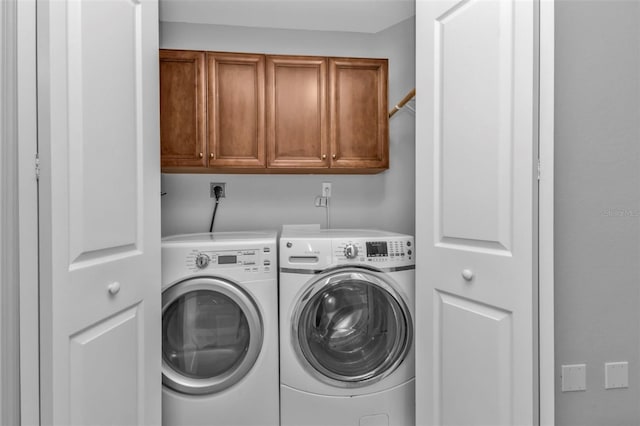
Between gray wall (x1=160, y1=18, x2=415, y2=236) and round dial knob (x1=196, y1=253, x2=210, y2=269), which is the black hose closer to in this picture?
gray wall (x1=160, y1=18, x2=415, y2=236)

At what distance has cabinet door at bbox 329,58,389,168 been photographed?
77.2 inches

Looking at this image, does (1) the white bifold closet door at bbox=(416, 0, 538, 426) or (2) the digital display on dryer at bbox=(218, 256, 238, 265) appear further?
(2) the digital display on dryer at bbox=(218, 256, 238, 265)

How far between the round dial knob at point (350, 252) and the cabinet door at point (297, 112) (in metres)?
0.59

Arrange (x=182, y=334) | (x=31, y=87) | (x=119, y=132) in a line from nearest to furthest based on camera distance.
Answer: (x=31, y=87) → (x=119, y=132) → (x=182, y=334)

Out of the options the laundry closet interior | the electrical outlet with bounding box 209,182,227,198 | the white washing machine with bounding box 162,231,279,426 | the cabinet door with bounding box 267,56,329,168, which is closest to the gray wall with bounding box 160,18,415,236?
the electrical outlet with bounding box 209,182,227,198

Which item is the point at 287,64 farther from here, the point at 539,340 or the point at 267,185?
the point at 539,340

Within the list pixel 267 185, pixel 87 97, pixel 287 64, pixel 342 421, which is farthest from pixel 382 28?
pixel 342 421

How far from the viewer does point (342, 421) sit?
160 cm

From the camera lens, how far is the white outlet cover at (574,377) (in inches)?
48.1

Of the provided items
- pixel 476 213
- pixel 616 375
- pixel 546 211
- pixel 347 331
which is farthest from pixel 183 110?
pixel 616 375

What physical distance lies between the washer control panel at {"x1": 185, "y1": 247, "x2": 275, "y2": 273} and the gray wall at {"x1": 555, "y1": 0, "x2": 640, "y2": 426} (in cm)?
118

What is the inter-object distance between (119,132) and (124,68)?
23cm

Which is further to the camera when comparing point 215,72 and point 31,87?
point 215,72

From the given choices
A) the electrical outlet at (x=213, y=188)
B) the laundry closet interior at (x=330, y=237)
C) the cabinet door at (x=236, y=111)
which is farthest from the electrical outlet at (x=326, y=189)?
the electrical outlet at (x=213, y=188)
